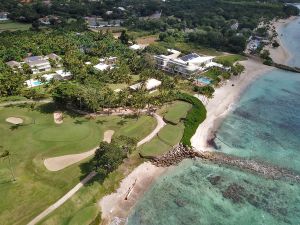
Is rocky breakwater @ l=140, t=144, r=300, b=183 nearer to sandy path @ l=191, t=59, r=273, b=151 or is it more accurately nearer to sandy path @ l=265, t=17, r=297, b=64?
sandy path @ l=191, t=59, r=273, b=151

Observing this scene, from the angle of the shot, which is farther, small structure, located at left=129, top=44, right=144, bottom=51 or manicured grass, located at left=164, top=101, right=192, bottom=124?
small structure, located at left=129, top=44, right=144, bottom=51

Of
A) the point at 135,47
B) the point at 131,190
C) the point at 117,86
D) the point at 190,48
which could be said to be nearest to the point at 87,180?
the point at 131,190

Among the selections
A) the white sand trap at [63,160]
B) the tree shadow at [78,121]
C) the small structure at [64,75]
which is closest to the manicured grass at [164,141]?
the white sand trap at [63,160]

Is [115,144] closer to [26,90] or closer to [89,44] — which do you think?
[26,90]

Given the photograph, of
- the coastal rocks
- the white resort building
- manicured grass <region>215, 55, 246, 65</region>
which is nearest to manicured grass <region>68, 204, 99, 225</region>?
the coastal rocks

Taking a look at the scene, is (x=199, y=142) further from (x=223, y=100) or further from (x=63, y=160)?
(x=63, y=160)

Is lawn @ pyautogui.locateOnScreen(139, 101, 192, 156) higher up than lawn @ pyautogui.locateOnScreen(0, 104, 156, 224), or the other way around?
lawn @ pyautogui.locateOnScreen(139, 101, 192, 156)
